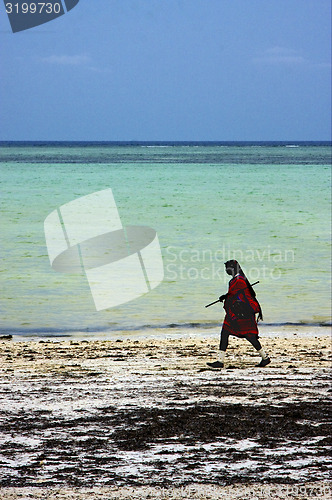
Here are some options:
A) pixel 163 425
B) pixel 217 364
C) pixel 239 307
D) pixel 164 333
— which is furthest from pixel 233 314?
pixel 164 333

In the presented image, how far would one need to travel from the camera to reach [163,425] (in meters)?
6.90

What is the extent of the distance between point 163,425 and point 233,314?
6.12ft

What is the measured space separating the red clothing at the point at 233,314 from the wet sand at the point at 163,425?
1.78 feet

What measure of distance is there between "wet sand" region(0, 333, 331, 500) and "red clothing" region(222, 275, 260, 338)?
54 cm

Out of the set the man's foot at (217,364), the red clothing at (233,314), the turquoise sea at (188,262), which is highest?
the red clothing at (233,314)

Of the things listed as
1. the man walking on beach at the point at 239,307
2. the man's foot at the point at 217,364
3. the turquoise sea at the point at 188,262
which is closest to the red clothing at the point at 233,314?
the man walking on beach at the point at 239,307

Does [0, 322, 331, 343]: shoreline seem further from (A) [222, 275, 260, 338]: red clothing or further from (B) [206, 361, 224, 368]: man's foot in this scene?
(A) [222, 275, 260, 338]: red clothing

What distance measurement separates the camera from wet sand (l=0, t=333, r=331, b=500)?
5629 millimetres

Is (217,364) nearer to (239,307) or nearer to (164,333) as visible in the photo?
(239,307)

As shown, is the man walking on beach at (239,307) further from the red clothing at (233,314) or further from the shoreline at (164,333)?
the shoreline at (164,333)

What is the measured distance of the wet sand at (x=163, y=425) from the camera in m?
5.63

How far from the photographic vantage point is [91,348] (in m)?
10.6

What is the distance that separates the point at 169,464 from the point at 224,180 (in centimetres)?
5754

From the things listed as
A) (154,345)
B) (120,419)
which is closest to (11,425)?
(120,419)
